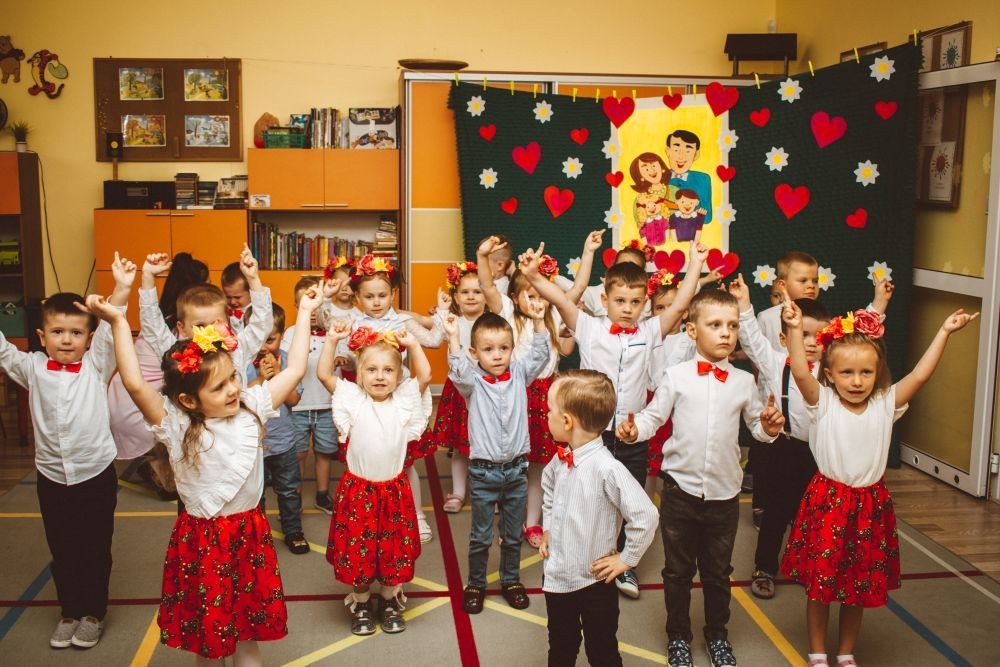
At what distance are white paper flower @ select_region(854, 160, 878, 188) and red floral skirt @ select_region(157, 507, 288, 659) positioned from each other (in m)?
4.37

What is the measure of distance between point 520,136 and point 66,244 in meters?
Result: 3.88

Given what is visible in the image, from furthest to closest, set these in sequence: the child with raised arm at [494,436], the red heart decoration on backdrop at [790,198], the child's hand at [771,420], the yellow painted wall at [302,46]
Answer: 1. the yellow painted wall at [302,46]
2. the red heart decoration on backdrop at [790,198]
3. the child with raised arm at [494,436]
4. the child's hand at [771,420]

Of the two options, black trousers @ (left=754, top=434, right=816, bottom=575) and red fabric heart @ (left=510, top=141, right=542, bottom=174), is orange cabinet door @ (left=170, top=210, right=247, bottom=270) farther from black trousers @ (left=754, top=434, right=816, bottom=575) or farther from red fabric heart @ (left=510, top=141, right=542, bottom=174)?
black trousers @ (left=754, top=434, right=816, bottom=575)

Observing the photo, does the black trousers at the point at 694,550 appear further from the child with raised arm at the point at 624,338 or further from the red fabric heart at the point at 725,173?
the red fabric heart at the point at 725,173

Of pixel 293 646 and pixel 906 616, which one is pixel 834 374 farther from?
pixel 293 646

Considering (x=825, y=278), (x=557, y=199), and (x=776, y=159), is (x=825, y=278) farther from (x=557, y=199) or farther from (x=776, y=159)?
(x=557, y=199)

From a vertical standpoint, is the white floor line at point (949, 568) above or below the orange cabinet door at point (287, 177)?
below

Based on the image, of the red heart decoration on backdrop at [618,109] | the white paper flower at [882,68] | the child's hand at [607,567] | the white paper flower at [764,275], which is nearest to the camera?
the child's hand at [607,567]

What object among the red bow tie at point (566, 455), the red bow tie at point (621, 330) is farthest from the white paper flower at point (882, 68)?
the red bow tie at point (566, 455)

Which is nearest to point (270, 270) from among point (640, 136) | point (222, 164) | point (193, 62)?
point (222, 164)

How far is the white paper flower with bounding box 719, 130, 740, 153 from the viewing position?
633 centimetres

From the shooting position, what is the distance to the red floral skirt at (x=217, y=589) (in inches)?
106

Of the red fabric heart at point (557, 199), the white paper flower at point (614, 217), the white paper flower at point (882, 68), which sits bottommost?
the white paper flower at point (614, 217)

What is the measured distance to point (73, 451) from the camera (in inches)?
127
